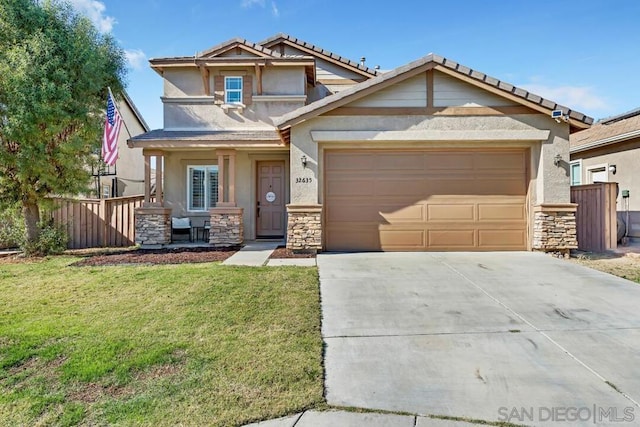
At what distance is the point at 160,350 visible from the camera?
3750 millimetres

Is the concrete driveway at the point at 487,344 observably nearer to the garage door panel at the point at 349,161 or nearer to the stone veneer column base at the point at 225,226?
the garage door panel at the point at 349,161

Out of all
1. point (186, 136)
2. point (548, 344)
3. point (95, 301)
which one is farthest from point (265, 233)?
point (548, 344)

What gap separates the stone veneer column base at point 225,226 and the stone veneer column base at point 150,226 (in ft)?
5.21

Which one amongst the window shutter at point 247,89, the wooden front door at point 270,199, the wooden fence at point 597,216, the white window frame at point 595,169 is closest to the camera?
the wooden fence at point 597,216

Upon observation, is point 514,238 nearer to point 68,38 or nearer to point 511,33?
point 511,33

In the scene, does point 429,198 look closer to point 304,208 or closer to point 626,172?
point 304,208

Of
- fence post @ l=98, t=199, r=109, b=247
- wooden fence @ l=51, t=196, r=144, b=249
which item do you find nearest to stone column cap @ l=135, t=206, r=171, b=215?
wooden fence @ l=51, t=196, r=144, b=249

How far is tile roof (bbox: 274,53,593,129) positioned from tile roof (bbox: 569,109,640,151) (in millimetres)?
4969

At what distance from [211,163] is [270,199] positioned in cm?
231

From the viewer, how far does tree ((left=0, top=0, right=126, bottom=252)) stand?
28.0ft

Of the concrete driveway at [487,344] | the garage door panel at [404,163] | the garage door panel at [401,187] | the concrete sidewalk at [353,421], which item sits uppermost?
the garage door panel at [404,163]

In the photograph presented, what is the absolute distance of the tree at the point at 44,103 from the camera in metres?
8.55

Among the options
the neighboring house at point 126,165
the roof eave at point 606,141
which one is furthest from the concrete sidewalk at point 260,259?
the roof eave at point 606,141

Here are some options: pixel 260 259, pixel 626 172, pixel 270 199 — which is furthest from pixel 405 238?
pixel 626 172
